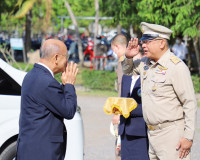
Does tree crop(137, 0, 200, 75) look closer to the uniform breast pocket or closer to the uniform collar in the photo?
the uniform collar

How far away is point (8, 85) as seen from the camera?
5.32m

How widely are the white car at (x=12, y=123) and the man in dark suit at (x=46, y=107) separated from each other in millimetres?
1589

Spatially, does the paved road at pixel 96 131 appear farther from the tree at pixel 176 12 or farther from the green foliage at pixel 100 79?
the tree at pixel 176 12

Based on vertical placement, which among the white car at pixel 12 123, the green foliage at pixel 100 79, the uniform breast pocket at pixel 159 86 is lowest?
the green foliage at pixel 100 79

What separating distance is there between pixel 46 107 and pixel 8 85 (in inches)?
80.1

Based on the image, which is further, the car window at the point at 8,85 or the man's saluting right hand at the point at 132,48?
the car window at the point at 8,85

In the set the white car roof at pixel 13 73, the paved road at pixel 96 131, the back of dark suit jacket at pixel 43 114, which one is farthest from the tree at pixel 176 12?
the back of dark suit jacket at pixel 43 114

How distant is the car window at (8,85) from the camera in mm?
5250

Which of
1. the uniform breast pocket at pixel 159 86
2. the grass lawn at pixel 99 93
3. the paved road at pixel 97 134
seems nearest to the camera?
the uniform breast pocket at pixel 159 86

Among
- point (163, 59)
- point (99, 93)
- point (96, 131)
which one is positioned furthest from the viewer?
point (99, 93)

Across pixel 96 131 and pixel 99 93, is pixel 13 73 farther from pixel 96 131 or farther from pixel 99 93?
pixel 99 93

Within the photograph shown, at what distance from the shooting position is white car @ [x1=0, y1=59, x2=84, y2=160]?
5090 millimetres

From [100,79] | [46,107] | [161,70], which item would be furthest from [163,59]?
[100,79]

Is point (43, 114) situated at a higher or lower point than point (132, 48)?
lower
